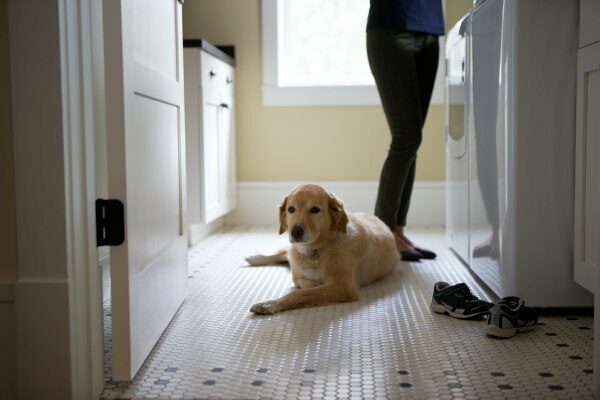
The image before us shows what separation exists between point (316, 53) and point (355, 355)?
2693 mm

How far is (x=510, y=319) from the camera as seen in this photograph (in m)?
1.79

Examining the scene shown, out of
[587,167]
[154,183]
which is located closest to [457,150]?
[587,167]

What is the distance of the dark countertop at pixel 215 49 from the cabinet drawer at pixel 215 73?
21mm

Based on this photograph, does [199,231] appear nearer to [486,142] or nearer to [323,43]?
[323,43]

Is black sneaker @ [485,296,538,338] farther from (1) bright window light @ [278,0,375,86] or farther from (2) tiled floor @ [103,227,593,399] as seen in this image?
(1) bright window light @ [278,0,375,86]

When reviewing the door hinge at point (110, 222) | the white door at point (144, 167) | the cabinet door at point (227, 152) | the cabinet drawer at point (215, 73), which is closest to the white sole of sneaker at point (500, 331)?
the white door at point (144, 167)

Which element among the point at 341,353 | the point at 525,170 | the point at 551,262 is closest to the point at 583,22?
the point at 525,170

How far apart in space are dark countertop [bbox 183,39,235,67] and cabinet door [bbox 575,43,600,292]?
1703 millimetres

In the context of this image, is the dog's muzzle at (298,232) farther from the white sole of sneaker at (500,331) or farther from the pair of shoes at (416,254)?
the pair of shoes at (416,254)

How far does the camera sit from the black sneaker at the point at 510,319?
179cm

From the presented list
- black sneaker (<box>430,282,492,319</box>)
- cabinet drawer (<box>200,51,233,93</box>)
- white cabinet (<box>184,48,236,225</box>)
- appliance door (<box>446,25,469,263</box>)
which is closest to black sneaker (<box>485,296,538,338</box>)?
black sneaker (<box>430,282,492,319</box>)

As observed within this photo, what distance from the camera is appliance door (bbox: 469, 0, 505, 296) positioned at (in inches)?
82.4

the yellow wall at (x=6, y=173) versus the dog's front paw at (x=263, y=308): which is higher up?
the yellow wall at (x=6, y=173)

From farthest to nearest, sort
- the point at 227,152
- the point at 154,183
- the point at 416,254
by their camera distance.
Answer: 1. the point at 227,152
2. the point at 416,254
3. the point at 154,183
